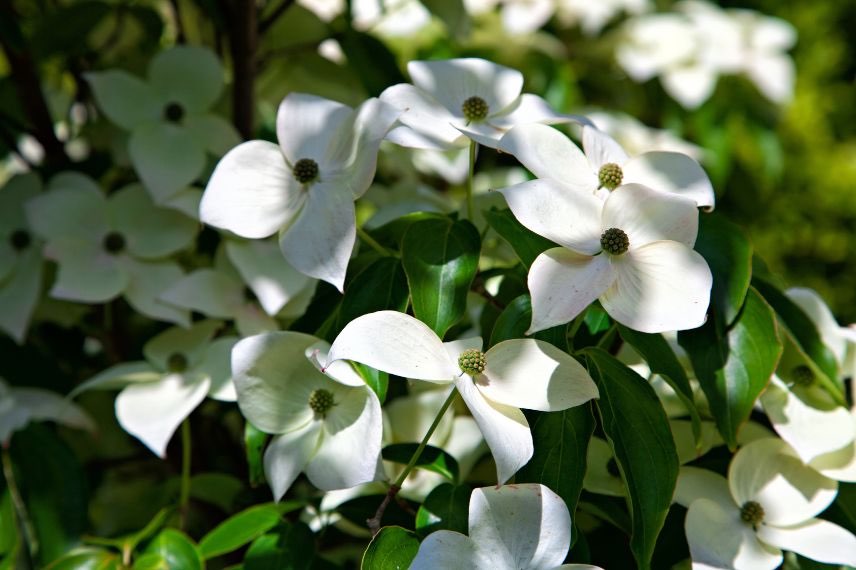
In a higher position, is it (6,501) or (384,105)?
(384,105)

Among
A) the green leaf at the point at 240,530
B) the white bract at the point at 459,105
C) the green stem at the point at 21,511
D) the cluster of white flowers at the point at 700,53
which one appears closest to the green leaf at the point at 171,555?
the green leaf at the point at 240,530

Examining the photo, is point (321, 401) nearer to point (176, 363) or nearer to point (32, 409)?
point (176, 363)

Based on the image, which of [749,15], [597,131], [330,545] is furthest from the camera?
[749,15]

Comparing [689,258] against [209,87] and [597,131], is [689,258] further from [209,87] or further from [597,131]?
[209,87]

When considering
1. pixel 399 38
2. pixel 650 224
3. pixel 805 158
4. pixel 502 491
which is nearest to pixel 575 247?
pixel 650 224

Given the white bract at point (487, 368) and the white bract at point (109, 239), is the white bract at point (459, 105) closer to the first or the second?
the white bract at point (487, 368)

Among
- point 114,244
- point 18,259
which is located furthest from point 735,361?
point 18,259
